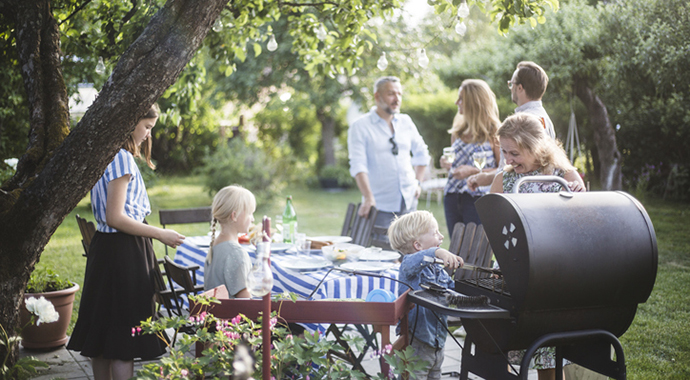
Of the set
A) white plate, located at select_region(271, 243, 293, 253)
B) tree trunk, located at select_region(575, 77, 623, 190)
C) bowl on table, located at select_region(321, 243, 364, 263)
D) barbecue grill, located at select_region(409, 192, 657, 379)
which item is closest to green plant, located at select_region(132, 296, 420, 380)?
barbecue grill, located at select_region(409, 192, 657, 379)

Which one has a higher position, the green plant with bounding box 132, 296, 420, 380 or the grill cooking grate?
the grill cooking grate

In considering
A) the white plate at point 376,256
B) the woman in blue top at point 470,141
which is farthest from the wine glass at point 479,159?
the white plate at point 376,256

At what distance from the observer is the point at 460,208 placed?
4281mm

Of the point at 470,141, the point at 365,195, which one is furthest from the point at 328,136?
the point at 470,141

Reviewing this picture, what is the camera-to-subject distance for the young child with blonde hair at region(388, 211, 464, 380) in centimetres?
254

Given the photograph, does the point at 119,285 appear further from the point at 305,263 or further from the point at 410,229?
the point at 410,229

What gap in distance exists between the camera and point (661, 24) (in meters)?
3.94

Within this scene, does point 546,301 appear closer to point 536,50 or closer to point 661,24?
point 661,24

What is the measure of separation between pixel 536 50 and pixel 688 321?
371 centimetres

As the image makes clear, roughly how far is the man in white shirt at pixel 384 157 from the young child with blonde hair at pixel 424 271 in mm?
1869

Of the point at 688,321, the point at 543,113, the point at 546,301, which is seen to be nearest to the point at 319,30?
the point at 543,113

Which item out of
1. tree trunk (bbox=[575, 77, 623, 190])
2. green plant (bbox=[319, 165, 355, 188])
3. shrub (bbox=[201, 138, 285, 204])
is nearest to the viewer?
tree trunk (bbox=[575, 77, 623, 190])

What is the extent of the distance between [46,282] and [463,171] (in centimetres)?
310

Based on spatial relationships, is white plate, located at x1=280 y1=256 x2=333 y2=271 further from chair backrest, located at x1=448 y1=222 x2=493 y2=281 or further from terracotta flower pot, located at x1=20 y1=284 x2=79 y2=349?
terracotta flower pot, located at x1=20 y1=284 x2=79 y2=349
